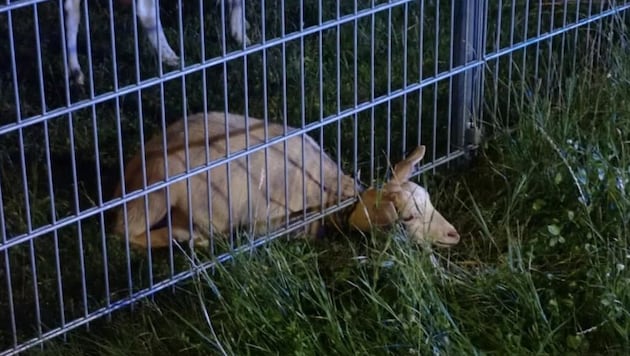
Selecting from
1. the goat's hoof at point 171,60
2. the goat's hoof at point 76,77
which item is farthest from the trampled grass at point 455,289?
the goat's hoof at point 76,77

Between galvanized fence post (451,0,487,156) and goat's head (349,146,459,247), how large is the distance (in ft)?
1.64

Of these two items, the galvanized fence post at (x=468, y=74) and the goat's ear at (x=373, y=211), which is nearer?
Result: the goat's ear at (x=373, y=211)

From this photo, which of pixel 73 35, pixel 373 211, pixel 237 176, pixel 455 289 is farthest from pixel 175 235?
pixel 73 35

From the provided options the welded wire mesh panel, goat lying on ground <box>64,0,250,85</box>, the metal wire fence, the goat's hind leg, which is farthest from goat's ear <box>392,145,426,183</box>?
goat lying on ground <box>64,0,250,85</box>

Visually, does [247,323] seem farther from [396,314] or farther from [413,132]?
[413,132]

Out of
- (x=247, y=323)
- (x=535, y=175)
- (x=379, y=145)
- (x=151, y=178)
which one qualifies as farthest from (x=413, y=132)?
(x=247, y=323)

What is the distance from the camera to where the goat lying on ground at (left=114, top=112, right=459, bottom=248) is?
3.38 metres

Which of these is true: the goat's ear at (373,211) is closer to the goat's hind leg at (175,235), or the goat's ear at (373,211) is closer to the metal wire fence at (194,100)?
the metal wire fence at (194,100)

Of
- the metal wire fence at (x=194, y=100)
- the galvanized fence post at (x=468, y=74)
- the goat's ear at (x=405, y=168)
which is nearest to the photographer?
the metal wire fence at (x=194, y=100)

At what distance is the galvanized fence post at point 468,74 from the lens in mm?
3896

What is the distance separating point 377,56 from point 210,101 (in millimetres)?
767

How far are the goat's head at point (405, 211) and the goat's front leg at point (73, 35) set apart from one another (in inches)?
61.1

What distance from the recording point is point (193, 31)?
5035 mm

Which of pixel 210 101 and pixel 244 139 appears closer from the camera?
pixel 244 139
